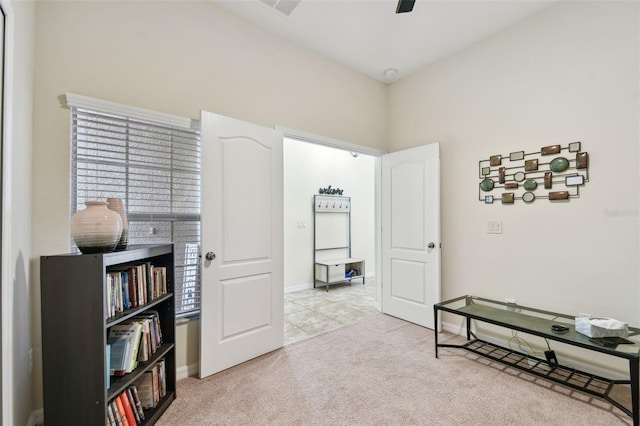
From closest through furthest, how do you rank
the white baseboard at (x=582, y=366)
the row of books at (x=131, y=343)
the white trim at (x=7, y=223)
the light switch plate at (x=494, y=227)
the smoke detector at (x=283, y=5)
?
the white trim at (x=7, y=223) < the row of books at (x=131, y=343) < the white baseboard at (x=582, y=366) < the smoke detector at (x=283, y=5) < the light switch plate at (x=494, y=227)

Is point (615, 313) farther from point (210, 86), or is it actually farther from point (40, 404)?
point (40, 404)

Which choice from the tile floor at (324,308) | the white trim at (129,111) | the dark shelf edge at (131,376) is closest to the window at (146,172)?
the white trim at (129,111)

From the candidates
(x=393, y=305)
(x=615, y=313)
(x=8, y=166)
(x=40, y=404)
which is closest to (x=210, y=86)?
(x=8, y=166)

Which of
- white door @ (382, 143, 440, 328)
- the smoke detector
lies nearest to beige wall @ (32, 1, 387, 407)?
the smoke detector

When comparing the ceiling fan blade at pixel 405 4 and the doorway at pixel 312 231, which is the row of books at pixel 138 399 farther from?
the ceiling fan blade at pixel 405 4

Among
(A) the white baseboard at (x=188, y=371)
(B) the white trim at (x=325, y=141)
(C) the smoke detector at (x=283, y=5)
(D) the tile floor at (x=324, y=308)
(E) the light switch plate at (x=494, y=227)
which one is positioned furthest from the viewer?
(D) the tile floor at (x=324, y=308)

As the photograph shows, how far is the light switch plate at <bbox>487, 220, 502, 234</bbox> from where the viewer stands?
9.45 ft

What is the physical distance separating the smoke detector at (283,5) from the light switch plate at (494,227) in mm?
2704

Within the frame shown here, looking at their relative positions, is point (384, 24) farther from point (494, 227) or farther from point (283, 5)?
point (494, 227)

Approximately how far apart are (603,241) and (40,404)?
4.05m

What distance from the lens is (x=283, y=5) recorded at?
2.49 metres

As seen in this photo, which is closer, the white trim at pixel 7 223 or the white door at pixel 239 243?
the white trim at pixel 7 223

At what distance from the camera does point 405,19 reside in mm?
2709

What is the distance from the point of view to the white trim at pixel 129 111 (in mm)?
1893
